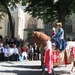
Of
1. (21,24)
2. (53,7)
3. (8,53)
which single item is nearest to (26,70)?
(8,53)

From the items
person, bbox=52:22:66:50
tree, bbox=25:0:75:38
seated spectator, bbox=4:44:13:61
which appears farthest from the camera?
tree, bbox=25:0:75:38

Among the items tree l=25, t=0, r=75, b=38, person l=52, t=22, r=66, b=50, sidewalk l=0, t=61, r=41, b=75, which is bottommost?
sidewalk l=0, t=61, r=41, b=75

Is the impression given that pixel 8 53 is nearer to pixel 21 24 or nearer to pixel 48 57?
pixel 48 57

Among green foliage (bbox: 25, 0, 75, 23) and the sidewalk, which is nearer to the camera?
the sidewalk

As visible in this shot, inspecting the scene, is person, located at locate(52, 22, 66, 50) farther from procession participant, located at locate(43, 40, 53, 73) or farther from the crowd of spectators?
the crowd of spectators

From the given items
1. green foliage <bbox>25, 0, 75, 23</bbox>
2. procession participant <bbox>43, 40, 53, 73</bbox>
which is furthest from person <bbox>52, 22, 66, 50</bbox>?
green foliage <bbox>25, 0, 75, 23</bbox>

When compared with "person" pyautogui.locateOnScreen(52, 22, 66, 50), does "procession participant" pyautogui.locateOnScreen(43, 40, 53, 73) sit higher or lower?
lower

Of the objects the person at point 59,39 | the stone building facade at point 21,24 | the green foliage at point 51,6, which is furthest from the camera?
the stone building facade at point 21,24

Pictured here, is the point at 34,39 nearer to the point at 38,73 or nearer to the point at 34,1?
the point at 38,73

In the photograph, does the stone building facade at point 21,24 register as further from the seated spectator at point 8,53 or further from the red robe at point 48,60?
the red robe at point 48,60

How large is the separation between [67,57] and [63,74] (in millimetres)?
1011

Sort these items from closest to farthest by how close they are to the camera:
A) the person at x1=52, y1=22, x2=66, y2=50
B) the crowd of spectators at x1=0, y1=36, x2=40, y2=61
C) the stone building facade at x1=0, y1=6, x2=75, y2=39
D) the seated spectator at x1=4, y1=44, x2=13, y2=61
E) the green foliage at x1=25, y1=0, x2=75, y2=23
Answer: the person at x1=52, y1=22, x2=66, y2=50 < the seated spectator at x1=4, y1=44, x2=13, y2=61 < the crowd of spectators at x1=0, y1=36, x2=40, y2=61 < the green foliage at x1=25, y1=0, x2=75, y2=23 < the stone building facade at x1=0, y1=6, x2=75, y2=39

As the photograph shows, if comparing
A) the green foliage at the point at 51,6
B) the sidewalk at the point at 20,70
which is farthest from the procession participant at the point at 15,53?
the green foliage at the point at 51,6

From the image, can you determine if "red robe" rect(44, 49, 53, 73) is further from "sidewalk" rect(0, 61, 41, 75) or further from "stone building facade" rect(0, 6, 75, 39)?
"stone building facade" rect(0, 6, 75, 39)
